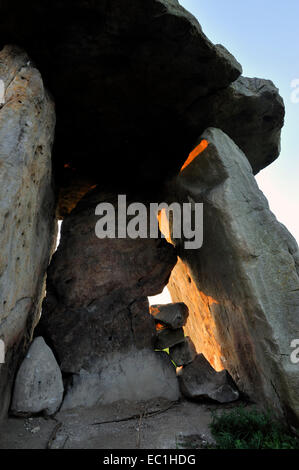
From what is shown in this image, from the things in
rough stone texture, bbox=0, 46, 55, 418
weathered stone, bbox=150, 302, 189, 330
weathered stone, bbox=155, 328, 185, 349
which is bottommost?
weathered stone, bbox=155, 328, 185, 349

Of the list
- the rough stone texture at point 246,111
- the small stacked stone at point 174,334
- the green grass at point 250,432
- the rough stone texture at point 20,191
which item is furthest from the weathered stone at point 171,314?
the rough stone texture at point 246,111

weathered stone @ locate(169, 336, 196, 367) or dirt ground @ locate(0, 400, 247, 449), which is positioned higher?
weathered stone @ locate(169, 336, 196, 367)

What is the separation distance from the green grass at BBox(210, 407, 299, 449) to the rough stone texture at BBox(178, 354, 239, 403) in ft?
1.34

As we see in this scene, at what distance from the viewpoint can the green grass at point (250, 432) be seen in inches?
79.6

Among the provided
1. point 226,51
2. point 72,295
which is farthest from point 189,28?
point 72,295

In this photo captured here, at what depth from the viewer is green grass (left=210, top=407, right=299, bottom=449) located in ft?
6.63

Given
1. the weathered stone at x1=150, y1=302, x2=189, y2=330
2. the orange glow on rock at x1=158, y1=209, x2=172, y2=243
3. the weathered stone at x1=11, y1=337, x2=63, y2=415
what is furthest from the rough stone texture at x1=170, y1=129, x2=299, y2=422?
the weathered stone at x1=11, y1=337, x2=63, y2=415

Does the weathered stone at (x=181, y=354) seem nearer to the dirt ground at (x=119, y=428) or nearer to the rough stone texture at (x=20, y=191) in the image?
the dirt ground at (x=119, y=428)

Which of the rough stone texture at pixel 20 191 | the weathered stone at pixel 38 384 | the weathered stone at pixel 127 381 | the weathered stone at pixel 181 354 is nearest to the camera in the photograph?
the rough stone texture at pixel 20 191

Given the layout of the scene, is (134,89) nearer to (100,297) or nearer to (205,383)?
(100,297)

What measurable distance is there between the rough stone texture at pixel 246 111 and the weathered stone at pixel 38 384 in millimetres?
3483

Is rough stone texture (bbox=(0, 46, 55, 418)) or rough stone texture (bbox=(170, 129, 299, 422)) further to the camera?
rough stone texture (bbox=(170, 129, 299, 422))

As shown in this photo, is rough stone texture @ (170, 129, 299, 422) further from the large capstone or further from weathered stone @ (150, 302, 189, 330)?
the large capstone

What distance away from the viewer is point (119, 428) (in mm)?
2525
